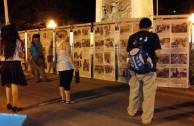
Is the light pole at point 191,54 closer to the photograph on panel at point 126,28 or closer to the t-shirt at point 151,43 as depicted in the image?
the photograph on panel at point 126,28

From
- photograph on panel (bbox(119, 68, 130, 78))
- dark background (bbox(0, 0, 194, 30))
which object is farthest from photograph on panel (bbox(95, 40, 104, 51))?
dark background (bbox(0, 0, 194, 30))

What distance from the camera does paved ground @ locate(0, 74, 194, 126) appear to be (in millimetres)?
6547

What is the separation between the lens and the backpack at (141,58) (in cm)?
615

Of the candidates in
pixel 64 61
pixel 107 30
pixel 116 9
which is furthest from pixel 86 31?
pixel 64 61

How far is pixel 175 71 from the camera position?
1018 cm

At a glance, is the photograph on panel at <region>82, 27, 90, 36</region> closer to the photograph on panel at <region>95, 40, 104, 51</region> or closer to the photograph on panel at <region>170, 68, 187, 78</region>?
the photograph on panel at <region>95, 40, 104, 51</region>

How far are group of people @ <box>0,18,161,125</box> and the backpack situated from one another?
0.21 ft

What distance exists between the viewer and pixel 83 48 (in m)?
12.6

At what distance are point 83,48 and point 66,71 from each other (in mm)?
4879

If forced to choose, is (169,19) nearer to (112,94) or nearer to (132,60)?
(112,94)

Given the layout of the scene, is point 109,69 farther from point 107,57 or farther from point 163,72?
point 163,72

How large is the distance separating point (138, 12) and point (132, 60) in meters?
5.98

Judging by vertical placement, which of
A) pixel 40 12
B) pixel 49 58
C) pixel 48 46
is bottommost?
pixel 49 58

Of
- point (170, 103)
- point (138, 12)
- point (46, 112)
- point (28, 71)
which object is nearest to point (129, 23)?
point (138, 12)
